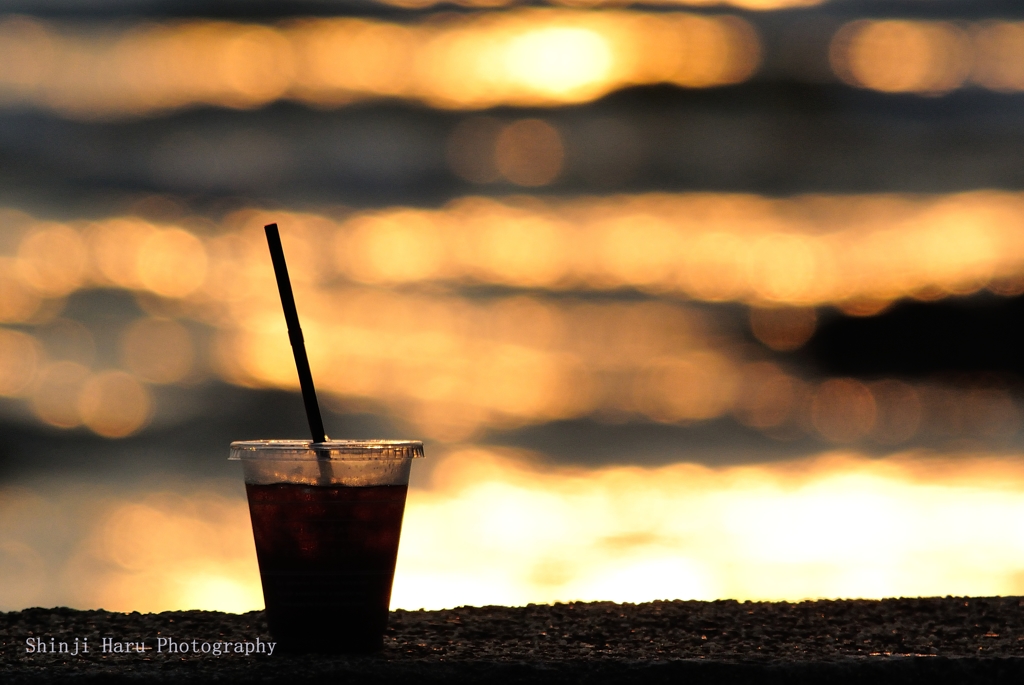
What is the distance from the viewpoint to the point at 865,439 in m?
15.7

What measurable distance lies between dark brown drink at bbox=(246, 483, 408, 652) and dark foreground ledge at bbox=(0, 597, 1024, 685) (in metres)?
0.08

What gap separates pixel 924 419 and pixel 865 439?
4.60ft

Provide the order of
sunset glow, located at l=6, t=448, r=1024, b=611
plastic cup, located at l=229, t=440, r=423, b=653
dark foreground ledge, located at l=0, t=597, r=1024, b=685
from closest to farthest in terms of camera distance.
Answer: dark foreground ledge, located at l=0, t=597, r=1024, b=685, plastic cup, located at l=229, t=440, r=423, b=653, sunset glow, located at l=6, t=448, r=1024, b=611

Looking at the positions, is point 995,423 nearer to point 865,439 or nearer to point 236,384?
point 865,439

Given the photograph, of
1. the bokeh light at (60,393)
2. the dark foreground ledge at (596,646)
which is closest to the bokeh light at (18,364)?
the bokeh light at (60,393)

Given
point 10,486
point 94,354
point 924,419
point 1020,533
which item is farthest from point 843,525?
point 94,354

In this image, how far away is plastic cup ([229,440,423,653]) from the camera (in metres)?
3.41

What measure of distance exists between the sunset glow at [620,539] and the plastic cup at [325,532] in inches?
179

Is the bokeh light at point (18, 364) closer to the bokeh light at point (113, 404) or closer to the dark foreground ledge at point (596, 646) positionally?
the bokeh light at point (113, 404)

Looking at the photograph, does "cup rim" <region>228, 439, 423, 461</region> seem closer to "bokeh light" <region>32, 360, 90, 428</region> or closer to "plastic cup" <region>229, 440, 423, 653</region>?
"plastic cup" <region>229, 440, 423, 653</region>

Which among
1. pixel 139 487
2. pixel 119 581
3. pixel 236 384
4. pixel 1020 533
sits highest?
pixel 236 384

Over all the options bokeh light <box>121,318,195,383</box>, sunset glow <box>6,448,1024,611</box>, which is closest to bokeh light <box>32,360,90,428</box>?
bokeh light <box>121,318,195,383</box>

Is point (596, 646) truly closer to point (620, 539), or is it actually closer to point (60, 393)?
point (620, 539)

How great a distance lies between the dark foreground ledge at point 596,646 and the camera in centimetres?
329
